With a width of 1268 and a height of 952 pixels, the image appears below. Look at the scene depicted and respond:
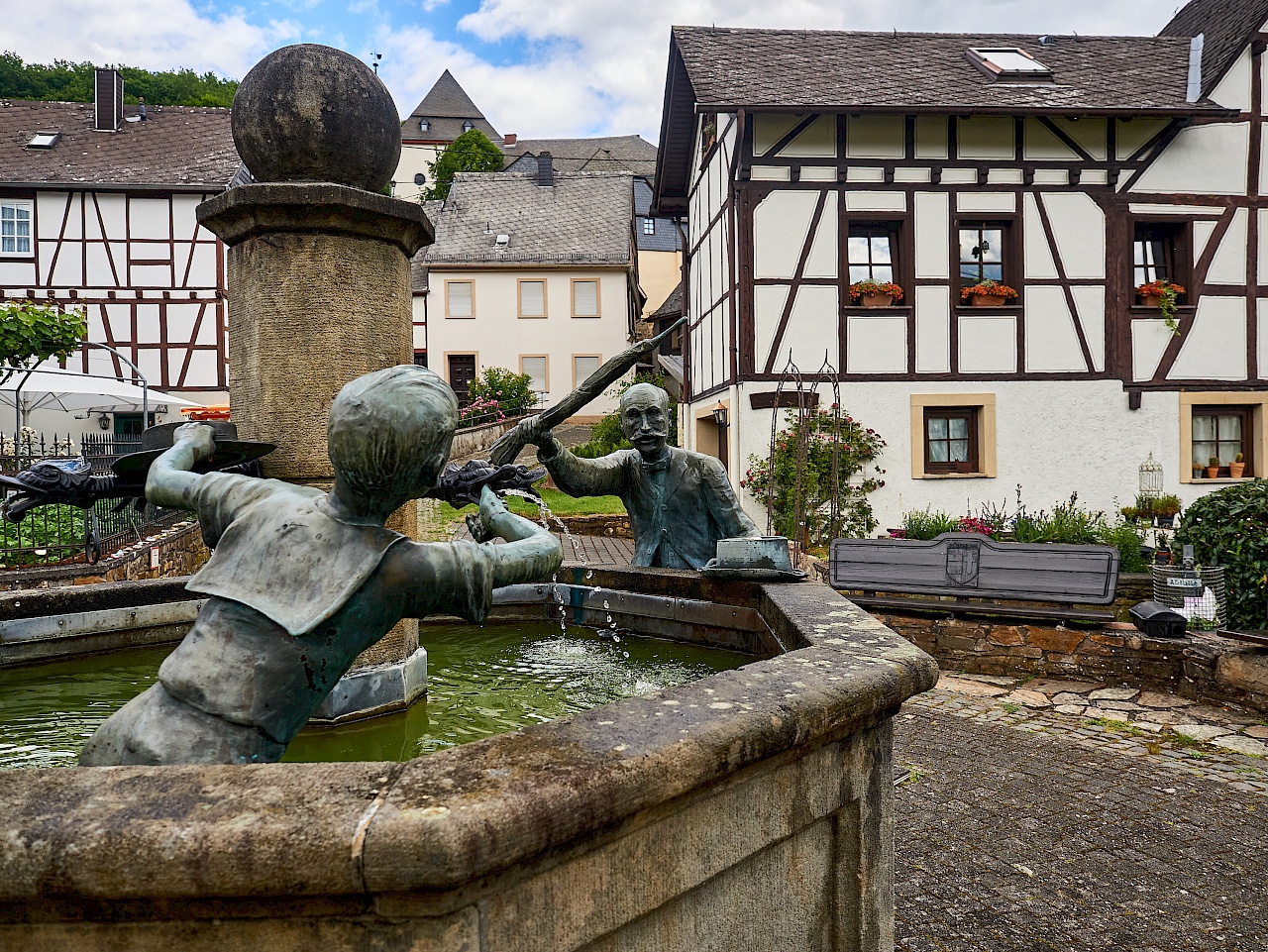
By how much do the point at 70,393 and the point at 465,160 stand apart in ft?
133

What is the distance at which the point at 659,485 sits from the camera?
378 cm

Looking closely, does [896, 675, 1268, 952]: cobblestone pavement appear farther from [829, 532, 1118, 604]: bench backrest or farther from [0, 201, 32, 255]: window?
[0, 201, 32, 255]: window

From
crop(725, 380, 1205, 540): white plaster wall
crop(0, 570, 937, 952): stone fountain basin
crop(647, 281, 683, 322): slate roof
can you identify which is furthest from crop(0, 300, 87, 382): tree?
crop(647, 281, 683, 322): slate roof

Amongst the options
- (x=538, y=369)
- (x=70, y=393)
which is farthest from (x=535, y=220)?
(x=70, y=393)

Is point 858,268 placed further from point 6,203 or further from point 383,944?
point 6,203

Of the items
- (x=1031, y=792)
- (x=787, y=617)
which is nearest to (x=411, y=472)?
(x=787, y=617)

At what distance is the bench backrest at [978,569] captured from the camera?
693cm

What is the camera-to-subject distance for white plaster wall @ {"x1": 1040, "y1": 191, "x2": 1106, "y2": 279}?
13602 mm

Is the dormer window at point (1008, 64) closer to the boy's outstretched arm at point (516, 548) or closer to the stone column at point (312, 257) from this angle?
the stone column at point (312, 257)

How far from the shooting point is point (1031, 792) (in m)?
4.34

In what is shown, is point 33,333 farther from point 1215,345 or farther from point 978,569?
point 1215,345

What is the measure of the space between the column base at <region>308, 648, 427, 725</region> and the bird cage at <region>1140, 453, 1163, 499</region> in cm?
1356

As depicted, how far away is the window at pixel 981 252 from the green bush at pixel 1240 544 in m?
7.33

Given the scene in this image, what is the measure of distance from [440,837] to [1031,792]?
3979mm
